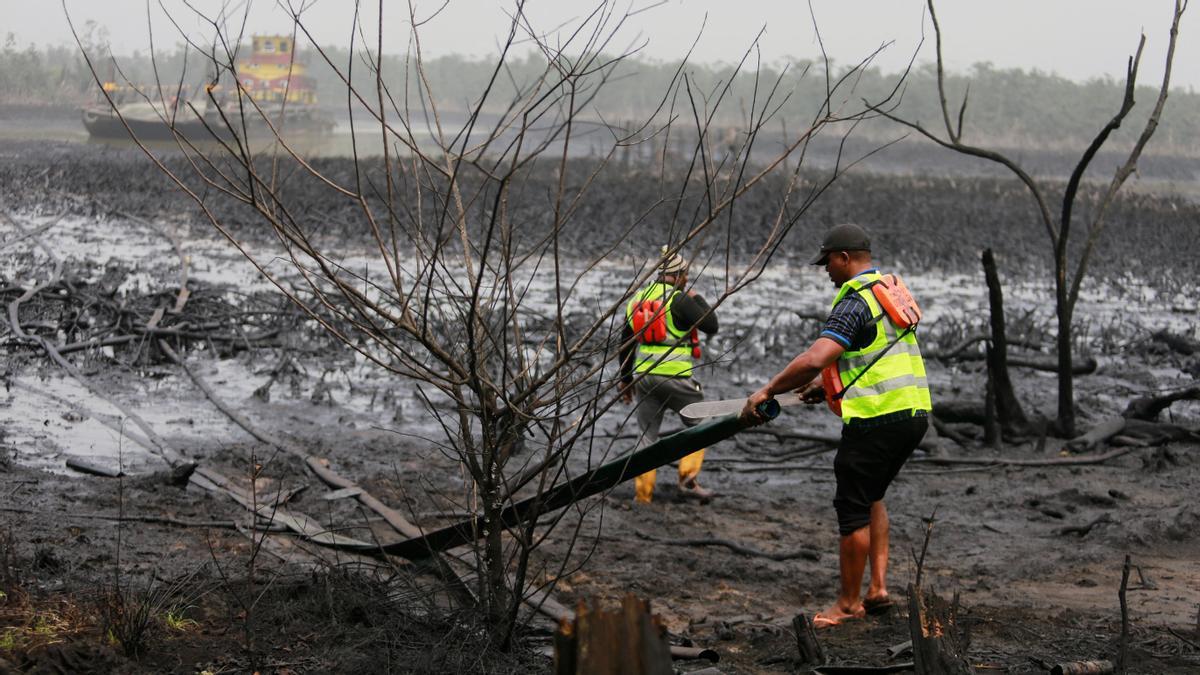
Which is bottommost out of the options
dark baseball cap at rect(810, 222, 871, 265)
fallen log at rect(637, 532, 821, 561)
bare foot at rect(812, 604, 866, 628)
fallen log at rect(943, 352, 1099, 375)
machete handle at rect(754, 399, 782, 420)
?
fallen log at rect(637, 532, 821, 561)

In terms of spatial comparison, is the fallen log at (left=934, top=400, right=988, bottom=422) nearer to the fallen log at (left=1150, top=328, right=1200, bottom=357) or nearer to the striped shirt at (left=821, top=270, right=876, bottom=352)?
the fallen log at (left=1150, top=328, right=1200, bottom=357)

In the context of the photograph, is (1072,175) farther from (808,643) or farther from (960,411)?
(808,643)

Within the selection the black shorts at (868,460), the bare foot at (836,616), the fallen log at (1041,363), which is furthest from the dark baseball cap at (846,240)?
the fallen log at (1041,363)

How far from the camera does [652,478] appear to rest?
8352mm

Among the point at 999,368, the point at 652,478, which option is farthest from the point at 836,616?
the point at 999,368

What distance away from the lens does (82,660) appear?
13.5ft

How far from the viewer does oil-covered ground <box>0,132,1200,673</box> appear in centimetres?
471

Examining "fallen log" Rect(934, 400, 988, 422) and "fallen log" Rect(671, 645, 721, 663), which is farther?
"fallen log" Rect(934, 400, 988, 422)

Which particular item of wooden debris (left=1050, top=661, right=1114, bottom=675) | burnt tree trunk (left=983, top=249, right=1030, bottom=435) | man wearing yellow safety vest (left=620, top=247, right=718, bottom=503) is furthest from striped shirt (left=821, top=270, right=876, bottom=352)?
burnt tree trunk (left=983, top=249, right=1030, bottom=435)

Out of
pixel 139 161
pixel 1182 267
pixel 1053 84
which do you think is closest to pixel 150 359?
pixel 1182 267

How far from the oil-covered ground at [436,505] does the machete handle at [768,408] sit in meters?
0.53

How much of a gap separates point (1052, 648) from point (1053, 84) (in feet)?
225

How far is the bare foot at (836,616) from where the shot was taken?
18.9 ft

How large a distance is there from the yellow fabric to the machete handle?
3373 mm
